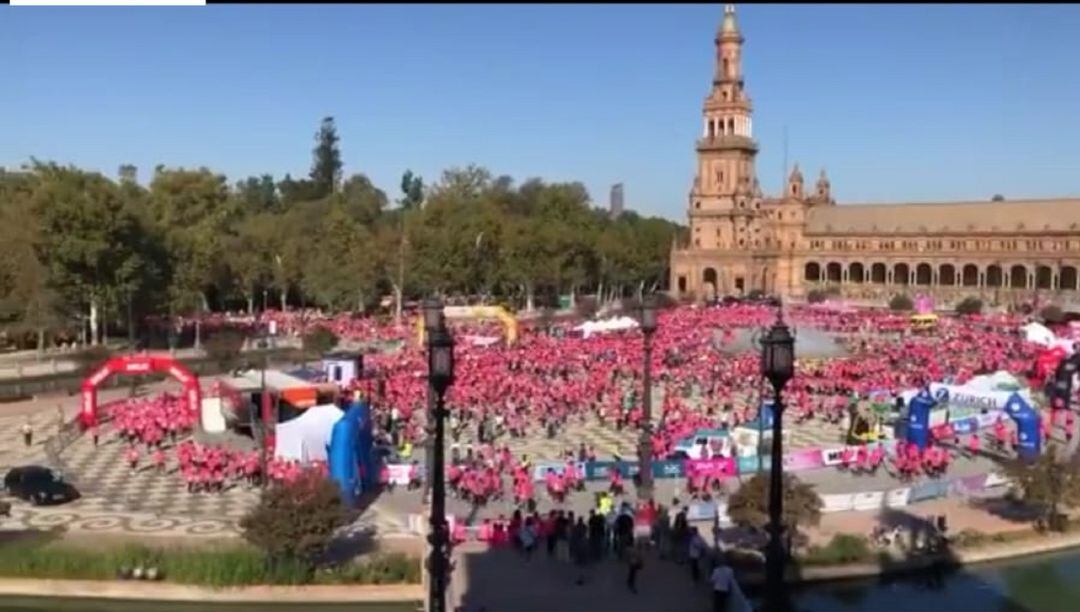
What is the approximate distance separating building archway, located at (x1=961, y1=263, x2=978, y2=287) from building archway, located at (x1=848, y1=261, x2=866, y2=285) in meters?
8.85

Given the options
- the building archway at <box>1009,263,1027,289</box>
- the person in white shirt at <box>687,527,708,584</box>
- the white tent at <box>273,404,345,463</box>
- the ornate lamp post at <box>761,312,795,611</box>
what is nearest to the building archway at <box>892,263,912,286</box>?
the building archway at <box>1009,263,1027,289</box>

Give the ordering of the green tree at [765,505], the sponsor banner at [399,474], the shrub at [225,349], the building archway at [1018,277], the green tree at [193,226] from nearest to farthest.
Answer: the green tree at [765,505], the sponsor banner at [399,474], the shrub at [225,349], the green tree at [193,226], the building archway at [1018,277]

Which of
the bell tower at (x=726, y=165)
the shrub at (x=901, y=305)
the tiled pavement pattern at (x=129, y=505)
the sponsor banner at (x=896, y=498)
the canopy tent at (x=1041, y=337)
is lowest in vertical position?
the tiled pavement pattern at (x=129, y=505)

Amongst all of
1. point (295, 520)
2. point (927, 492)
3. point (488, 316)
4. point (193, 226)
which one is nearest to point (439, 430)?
point (295, 520)

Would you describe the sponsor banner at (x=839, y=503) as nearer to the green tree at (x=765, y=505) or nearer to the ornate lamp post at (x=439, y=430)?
the green tree at (x=765, y=505)

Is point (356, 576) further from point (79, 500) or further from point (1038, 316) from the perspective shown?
point (1038, 316)

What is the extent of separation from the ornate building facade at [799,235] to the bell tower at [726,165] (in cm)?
9

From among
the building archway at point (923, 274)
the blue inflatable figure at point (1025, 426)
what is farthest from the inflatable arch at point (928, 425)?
the building archway at point (923, 274)

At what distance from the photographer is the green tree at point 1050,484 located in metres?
23.3

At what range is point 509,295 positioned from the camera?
3413 inches

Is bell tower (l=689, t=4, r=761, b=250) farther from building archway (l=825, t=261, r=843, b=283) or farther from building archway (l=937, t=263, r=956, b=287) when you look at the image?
building archway (l=937, t=263, r=956, b=287)

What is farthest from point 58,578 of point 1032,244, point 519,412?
point 1032,244

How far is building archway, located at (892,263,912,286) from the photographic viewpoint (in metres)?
103

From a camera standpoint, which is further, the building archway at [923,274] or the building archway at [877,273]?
the building archway at [877,273]
